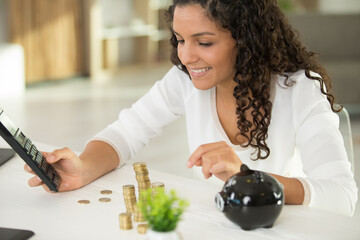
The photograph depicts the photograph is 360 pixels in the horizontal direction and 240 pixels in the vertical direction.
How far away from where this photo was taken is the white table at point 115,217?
1.00 metres

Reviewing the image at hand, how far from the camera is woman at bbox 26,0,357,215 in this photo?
51.1 inches

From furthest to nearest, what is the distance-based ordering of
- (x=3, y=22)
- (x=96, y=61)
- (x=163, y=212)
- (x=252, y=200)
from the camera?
(x=96, y=61)
(x=3, y=22)
(x=252, y=200)
(x=163, y=212)

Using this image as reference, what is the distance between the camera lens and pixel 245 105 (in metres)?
1.56

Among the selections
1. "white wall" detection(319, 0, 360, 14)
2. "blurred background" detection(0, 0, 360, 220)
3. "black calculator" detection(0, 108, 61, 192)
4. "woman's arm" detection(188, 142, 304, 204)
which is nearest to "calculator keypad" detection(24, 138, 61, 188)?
"black calculator" detection(0, 108, 61, 192)

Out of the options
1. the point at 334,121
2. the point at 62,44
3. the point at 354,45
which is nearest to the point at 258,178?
the point at 334,121

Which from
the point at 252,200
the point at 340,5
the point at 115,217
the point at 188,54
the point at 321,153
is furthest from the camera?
the point at 340,5

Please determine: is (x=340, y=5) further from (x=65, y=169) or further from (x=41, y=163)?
(x=41, y=163)

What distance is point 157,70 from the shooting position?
7.88 m

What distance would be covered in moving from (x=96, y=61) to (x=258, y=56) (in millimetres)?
5679

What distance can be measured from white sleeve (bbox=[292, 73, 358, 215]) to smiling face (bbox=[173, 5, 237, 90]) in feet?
0.72

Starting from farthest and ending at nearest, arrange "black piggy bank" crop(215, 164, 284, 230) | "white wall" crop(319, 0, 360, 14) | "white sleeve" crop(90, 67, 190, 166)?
"white wall" crop(319, 0, 360, 14)
"white sleeve" crop(90, 67, 190, 166)
"black piggy bank" crop(215, 164, 284, 230)

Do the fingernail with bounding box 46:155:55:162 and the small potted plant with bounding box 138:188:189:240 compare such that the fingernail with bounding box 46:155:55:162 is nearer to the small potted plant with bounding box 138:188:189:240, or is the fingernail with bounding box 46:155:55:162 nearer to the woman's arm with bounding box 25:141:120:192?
the woman's arm with bounding box 25:141:120:192

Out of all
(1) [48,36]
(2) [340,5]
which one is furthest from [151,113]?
(2) [340,5]

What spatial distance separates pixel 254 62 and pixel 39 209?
696mm
